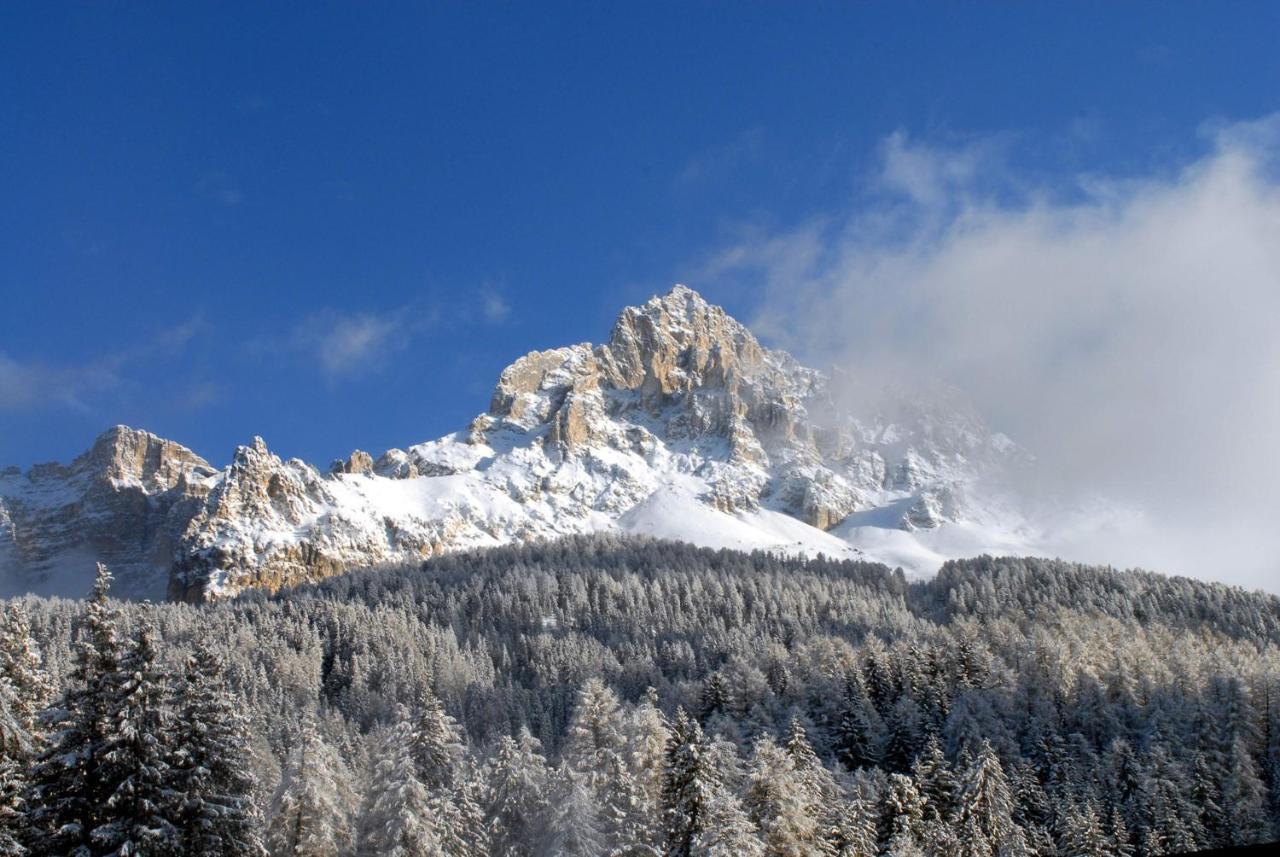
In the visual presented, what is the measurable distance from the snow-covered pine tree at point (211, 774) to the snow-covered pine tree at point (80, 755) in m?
2.02

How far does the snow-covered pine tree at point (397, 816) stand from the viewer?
3691cm

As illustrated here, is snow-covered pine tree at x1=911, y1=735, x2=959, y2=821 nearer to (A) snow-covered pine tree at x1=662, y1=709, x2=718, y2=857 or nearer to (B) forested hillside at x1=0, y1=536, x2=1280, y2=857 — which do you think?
(B) forested hillside at x1=0, y1=536, x2=1280, y2=857

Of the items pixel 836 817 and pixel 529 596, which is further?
pixel 529 596

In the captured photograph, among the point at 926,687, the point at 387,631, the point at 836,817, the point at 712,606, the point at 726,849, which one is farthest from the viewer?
the point at 712,606

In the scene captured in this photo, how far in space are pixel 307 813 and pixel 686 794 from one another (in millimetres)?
14799

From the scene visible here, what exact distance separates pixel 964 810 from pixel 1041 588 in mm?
136938

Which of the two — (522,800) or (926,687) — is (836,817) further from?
(926,687)

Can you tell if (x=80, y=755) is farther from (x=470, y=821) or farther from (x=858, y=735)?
(x=858, y=735)

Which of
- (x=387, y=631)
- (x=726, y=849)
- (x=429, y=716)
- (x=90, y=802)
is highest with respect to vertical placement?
(x=387, y=631)

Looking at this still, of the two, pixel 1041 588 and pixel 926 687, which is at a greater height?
pixel 1041 588

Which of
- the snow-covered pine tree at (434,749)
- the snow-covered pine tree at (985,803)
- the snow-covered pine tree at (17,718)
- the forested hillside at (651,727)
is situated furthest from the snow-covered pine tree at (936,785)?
the snow-covered pine tree at (17,718)

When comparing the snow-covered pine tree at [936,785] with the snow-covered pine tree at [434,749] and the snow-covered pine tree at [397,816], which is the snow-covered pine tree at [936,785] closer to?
the snow-covered pine tree at [434,749]

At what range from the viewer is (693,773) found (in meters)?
37.9

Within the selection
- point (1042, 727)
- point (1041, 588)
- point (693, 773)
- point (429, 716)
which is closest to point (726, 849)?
point (693, 773)
